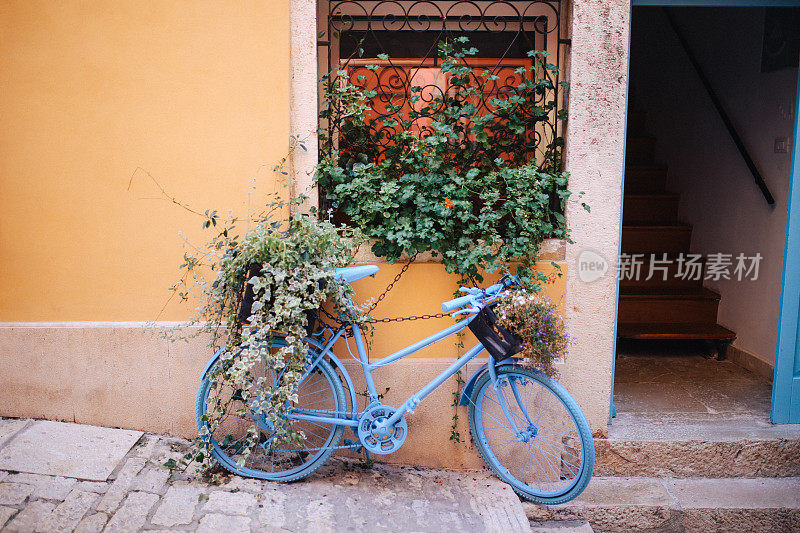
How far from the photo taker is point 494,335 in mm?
3148

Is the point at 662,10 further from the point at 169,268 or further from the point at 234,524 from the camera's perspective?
the point at 234,524

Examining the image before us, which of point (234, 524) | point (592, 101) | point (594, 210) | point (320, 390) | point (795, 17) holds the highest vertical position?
point (795, 17)

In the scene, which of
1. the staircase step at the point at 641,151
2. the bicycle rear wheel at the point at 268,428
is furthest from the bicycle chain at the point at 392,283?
the staircase step at the point at 641,151

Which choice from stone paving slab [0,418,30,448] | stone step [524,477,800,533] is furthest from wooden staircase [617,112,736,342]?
stone paving slab [0,418,30,448]

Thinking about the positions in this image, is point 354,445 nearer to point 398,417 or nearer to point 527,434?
point 398,417

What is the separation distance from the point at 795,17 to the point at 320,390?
4539 mm

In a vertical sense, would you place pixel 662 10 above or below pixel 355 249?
above

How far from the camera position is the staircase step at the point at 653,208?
6.49 meters

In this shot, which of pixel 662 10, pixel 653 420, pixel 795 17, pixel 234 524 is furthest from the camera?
pixel 662 10

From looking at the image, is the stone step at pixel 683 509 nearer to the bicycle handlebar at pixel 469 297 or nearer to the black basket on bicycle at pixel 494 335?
the black basket on bicycle at pixel 494 335

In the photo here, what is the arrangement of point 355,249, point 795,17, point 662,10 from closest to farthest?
→ point 355,249, point 795,17, point 662,10

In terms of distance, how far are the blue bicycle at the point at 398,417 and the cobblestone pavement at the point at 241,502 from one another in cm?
18

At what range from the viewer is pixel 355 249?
357 centimetres

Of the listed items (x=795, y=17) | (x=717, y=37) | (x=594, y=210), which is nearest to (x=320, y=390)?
(x=594, y=210)
